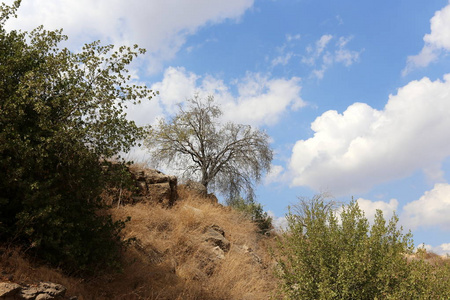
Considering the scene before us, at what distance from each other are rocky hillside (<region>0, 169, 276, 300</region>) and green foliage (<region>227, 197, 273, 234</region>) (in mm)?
3486

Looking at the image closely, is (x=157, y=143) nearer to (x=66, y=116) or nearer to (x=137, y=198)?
(x=137, y=198)

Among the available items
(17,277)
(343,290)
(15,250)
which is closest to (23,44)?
(15,250)

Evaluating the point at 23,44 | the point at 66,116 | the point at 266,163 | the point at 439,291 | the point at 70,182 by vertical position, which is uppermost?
the point at 266,163

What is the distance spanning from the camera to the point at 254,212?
75.0ft

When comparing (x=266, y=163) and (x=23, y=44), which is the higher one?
(x=266, y=163)

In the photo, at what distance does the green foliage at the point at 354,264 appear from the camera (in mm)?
7617

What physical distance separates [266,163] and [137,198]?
44.7 ft

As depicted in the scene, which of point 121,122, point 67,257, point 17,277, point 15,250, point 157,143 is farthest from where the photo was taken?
point 157,143

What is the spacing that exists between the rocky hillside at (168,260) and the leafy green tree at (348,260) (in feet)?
8.31

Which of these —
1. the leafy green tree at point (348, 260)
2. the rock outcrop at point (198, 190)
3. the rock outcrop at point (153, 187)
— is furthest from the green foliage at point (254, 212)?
the leafy green tree at point (348, 260)

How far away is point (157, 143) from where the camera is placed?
2602cm

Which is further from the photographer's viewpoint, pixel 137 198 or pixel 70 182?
pixel 137 198

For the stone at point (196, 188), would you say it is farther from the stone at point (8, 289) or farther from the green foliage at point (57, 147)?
the stone at point (8, 289)

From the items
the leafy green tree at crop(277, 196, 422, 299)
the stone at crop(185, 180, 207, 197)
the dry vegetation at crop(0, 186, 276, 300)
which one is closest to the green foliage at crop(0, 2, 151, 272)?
the dry vegetation at crop(0, 186, 276, 300)
